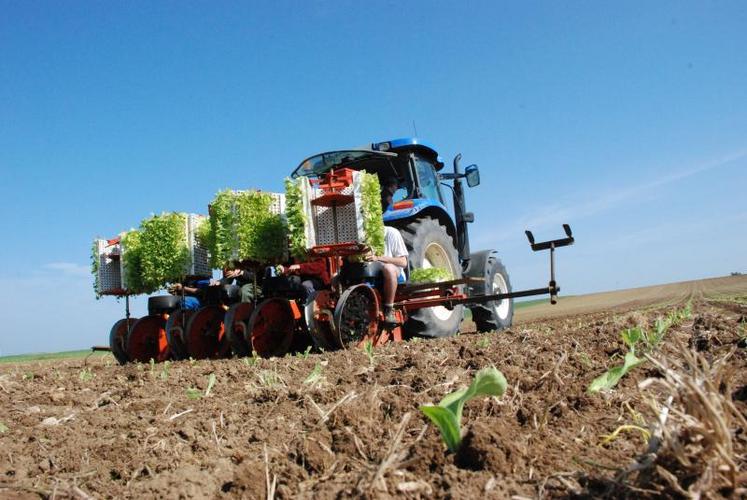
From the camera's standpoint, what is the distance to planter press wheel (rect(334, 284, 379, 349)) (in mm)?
5086

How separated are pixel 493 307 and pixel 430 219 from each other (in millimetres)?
1869

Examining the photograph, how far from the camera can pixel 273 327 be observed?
5684mm

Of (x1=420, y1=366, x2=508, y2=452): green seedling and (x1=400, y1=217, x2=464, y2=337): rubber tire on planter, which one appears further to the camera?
(x1=400, y1=217, x2=464, y2=337): rubber tire on planter

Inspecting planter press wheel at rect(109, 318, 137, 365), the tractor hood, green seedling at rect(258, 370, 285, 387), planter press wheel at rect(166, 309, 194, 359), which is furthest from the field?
the tractor hood

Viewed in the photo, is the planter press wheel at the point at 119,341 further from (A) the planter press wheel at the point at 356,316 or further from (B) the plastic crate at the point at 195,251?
(A) the planter press wheel at the point at 356,316

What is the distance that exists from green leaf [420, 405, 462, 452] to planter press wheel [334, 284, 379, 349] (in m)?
3.46

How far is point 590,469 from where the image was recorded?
1.44 metres

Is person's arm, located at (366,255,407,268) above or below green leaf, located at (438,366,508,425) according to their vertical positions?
above

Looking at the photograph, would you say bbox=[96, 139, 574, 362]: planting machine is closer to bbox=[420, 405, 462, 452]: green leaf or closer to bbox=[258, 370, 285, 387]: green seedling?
bbox=[258, 370, 285, 387]: green seedling

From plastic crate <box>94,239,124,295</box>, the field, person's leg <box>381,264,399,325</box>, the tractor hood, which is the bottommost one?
the field

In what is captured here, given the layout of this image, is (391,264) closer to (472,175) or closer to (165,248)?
(165,248)

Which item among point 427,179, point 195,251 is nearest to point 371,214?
point 427,179

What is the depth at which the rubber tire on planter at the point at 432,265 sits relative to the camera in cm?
630

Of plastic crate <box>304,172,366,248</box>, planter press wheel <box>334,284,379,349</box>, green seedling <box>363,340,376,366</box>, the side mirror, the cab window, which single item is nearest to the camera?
green seedling <box>363,340,376,366</box>
